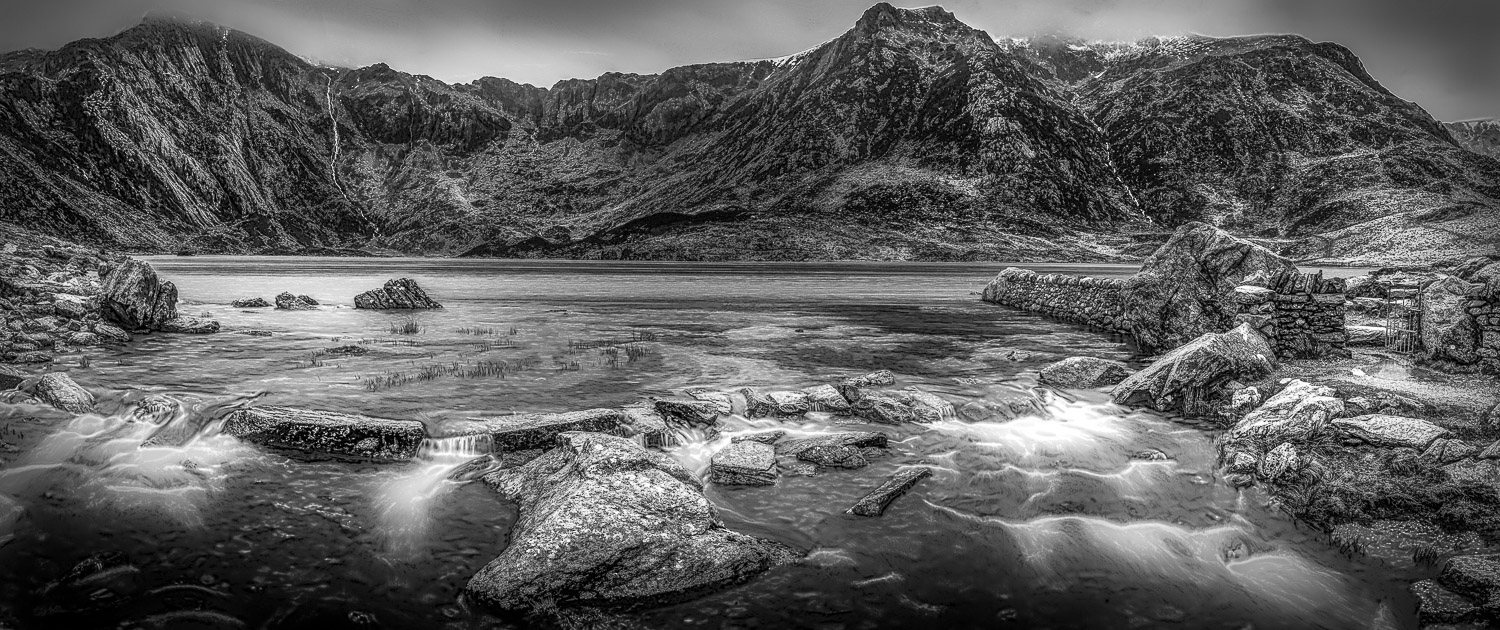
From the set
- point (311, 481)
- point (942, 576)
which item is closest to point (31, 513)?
point (311, 481)

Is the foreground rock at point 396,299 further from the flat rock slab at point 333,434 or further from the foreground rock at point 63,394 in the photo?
the flat rock slab at point 333,434

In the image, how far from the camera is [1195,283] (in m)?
27.8

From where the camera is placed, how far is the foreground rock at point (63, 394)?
14945 millimetres

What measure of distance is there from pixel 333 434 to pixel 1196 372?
20019 millimetres

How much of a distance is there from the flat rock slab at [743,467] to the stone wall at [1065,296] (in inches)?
1140

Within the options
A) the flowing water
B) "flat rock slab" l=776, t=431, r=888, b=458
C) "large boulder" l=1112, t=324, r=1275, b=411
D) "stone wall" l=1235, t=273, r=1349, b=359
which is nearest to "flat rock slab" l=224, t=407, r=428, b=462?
the flowing water

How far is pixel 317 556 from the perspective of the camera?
884 cm

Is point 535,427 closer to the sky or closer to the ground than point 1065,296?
closer to the ground

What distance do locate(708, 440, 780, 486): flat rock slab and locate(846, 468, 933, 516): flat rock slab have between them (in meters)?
1.78

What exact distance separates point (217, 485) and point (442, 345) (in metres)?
18.2

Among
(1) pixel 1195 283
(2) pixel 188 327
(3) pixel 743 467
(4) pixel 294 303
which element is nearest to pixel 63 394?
(3) pixel 743 467

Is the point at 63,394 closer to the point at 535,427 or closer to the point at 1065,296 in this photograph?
the point at 535,427

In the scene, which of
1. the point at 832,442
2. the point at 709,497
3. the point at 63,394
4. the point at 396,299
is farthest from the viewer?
the point at 396,299

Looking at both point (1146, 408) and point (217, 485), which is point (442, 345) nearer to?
point (217, 485)
